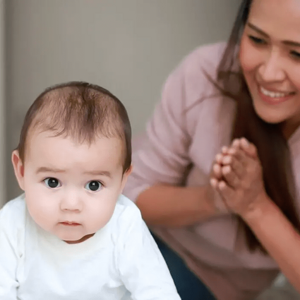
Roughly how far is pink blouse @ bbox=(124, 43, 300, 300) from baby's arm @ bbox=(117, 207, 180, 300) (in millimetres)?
229

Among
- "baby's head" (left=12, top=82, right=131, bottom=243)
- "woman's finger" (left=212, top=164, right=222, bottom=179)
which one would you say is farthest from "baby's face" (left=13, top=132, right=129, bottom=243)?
"woman's finger" (left=212, top=164, right=222, bottom=179)

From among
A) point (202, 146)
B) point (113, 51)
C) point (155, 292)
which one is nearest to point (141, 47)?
point (113, 51)

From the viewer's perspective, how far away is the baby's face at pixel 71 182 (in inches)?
25.9

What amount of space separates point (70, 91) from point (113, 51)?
270 mm

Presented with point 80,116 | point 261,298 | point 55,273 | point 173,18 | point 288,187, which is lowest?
point 261,298

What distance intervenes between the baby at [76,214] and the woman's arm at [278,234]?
0.24m

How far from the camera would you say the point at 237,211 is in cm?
91

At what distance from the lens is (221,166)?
33.0 inches

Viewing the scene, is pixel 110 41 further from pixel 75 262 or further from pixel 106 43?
pixel 75 262

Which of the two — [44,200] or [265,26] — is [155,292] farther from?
[265,26]

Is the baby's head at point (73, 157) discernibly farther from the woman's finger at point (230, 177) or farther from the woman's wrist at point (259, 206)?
the woman's wrist at point (259, 206)

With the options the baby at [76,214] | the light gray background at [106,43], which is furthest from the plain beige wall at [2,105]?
the baby at [76,214]

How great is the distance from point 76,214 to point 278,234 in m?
0.42

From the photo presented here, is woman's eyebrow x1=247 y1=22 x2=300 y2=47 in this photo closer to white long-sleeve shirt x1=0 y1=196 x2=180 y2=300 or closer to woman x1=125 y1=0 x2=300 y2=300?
woman x1=125 y1=0 x2=300 y2=300
